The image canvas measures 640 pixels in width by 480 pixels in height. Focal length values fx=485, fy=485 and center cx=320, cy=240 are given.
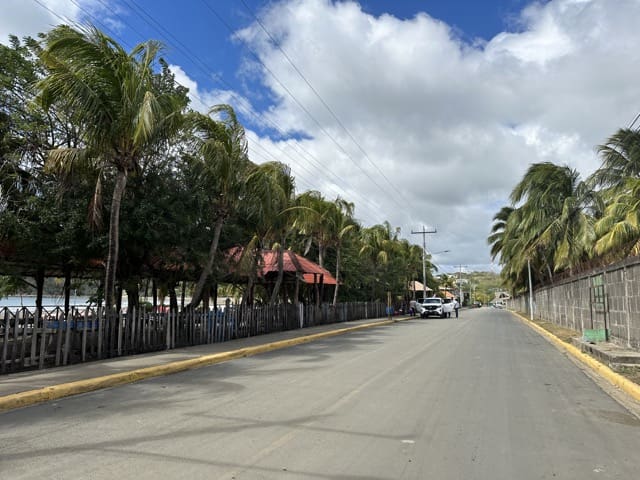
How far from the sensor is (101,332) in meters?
11.8

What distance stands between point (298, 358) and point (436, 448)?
328 inches

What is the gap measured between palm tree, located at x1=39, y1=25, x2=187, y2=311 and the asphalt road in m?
5.95

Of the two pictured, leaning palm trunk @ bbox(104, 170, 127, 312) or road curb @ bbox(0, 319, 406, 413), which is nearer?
road curb @ bbox(0, 319, 406, 413)

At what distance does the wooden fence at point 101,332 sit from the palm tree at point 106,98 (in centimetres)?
92

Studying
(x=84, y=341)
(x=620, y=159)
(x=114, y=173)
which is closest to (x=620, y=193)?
(x=620, y=159)

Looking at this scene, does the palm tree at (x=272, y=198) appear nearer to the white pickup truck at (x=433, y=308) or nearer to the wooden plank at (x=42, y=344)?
the wooden plank at (x=42, y=344)

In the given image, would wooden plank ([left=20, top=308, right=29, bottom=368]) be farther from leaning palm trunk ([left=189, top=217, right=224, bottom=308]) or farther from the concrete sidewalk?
the concrete sidewalk

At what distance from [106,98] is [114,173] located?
10.5ft

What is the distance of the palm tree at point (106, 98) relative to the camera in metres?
11.6

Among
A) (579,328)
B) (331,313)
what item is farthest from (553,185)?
(331,313)

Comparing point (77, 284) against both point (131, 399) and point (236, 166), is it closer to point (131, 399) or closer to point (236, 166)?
point (236, 166)

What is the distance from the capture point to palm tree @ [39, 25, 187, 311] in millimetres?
11633

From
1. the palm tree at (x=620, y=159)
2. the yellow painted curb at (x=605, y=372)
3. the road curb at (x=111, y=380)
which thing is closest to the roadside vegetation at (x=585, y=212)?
the palm tree at (x=620, y=159)

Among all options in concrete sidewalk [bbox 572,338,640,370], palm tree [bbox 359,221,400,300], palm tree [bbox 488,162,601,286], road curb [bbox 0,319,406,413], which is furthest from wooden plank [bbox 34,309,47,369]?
palm tree [bbox 359,221,400,300]
